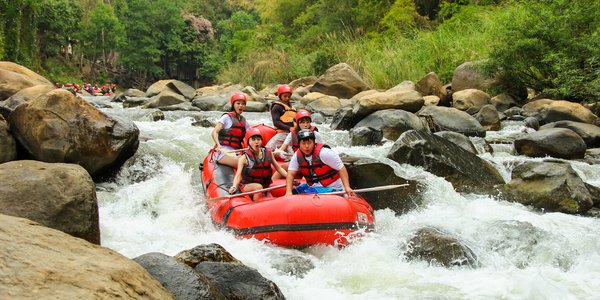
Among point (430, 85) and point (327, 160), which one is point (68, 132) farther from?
point (430, 85)

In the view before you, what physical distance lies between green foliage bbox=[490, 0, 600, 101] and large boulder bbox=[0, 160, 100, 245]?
9250 mm

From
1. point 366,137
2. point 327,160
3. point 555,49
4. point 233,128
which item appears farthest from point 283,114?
point 555,49

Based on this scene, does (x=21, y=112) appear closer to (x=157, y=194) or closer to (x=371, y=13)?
(x=157, y=194)

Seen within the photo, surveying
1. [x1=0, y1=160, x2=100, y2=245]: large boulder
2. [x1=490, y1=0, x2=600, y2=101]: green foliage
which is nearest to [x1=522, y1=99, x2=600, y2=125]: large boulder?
[x1=490, y1=0, x2=600, y2=101]: green foliage

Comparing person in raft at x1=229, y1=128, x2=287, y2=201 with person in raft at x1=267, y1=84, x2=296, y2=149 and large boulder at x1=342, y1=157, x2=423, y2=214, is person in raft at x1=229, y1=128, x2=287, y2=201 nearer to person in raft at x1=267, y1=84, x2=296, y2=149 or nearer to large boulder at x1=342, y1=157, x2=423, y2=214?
large boulder at x1=342, y1=157, x2=423, y2=214

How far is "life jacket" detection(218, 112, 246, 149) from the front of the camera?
7.35 metres

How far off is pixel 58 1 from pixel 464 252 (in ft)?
120

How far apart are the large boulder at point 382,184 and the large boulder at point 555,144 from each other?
313 cm

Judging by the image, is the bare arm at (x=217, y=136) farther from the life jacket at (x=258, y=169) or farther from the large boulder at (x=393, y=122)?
the large boulder at (x=393, y=122)

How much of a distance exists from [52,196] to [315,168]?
2.72m

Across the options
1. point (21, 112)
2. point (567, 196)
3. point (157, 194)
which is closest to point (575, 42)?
point (567, 196)

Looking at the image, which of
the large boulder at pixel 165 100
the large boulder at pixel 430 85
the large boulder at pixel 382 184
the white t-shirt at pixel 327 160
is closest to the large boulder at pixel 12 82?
the white t-shirt at pixel 327 160

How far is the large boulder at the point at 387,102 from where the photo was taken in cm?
1088

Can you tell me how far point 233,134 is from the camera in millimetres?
7371
